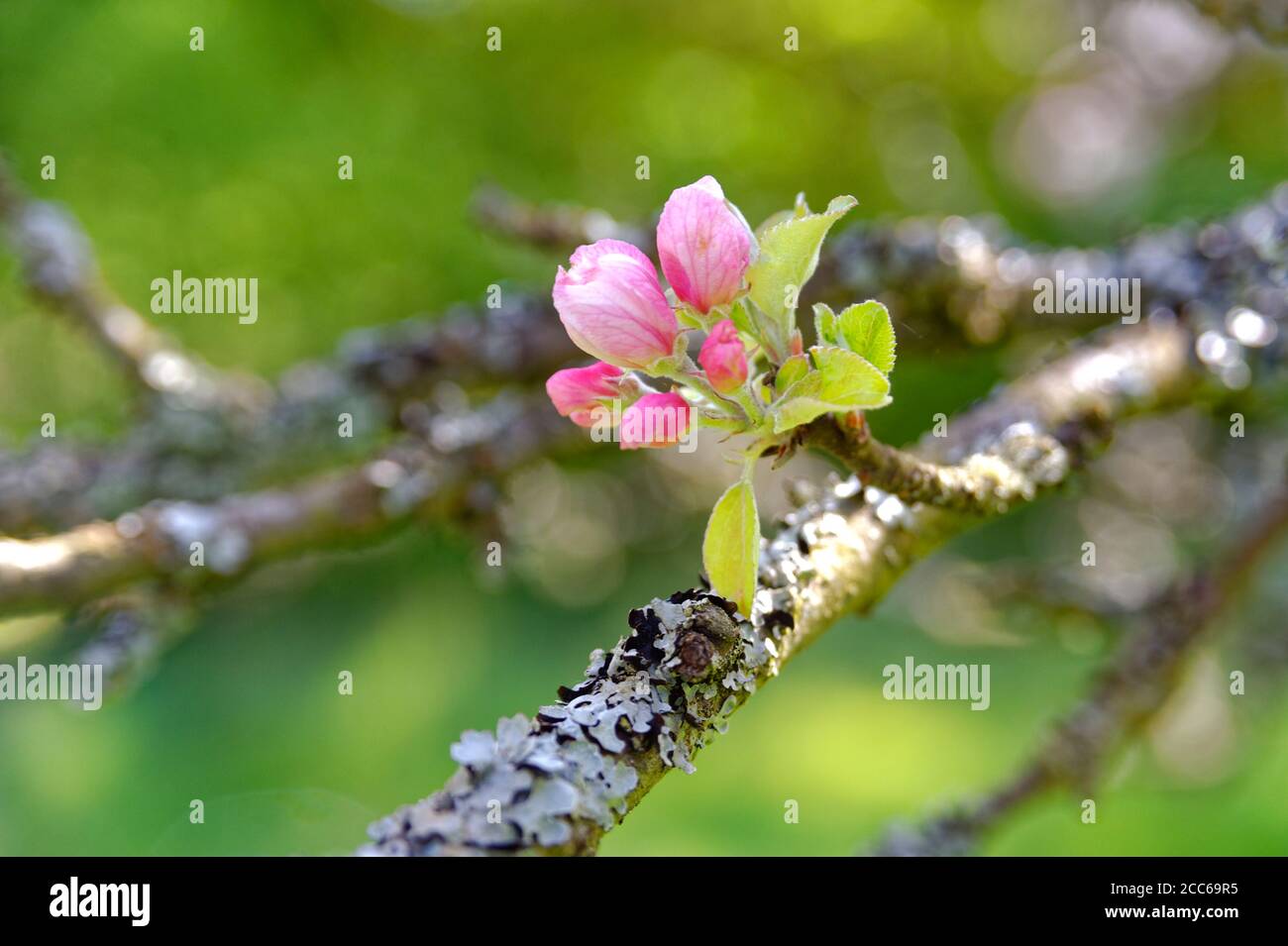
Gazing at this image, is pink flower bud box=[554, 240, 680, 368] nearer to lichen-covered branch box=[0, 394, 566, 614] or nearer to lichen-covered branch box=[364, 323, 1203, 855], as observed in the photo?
lichen-covered branch box=[364, 323, 1203, 855]

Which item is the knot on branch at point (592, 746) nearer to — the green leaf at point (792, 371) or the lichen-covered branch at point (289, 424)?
the green leaf at point (792, 371)

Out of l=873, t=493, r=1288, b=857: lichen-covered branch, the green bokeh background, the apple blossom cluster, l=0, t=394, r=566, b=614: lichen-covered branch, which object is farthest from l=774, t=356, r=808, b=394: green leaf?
the green bokeh background

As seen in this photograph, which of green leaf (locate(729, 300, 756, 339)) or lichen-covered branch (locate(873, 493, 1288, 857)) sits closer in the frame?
green leaf (locate(729, 300, 756, 339))

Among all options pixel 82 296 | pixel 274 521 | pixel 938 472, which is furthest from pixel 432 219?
pixel 938 472

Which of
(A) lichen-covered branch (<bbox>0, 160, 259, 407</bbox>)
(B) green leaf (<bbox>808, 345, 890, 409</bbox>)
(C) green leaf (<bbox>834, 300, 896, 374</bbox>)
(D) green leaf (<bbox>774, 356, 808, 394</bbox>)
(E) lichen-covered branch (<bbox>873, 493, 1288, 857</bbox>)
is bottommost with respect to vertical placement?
(E) lichen-covered branch (<bbox>873, 493, 1288, 857</bbox>)

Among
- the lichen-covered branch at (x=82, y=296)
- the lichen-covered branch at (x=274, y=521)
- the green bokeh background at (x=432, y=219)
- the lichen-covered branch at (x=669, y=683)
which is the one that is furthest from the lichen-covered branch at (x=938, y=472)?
the green bokeh background at (x=432, y=219)

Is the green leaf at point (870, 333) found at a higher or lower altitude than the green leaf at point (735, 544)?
higher

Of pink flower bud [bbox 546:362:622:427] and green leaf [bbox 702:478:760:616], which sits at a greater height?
pink flower bud [bbox 546:362:622:427]
